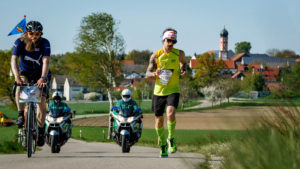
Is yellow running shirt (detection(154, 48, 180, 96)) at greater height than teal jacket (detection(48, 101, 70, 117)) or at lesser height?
greater

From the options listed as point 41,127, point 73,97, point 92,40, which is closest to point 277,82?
point 41,127

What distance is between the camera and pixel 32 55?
22.3 feet

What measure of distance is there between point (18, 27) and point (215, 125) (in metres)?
15.9

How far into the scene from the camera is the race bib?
7120mm

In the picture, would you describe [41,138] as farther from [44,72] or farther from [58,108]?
[58,108]

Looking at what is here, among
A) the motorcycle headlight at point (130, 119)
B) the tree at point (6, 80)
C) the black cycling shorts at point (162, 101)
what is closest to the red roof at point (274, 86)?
the black cycling shorts at point (162, 101)

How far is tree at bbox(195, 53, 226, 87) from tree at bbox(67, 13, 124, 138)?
47.5 meters

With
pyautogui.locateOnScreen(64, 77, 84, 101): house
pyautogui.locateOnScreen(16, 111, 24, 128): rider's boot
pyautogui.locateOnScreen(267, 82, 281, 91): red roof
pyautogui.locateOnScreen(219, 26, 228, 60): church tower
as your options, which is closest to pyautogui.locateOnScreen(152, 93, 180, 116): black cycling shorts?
pyautogui.locateOnScreen(16, 111, 24, 128): rider's boot

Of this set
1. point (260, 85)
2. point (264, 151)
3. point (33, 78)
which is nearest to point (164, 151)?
point (33, 78)

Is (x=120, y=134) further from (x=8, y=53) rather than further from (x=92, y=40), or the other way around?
(x=8, y=53)

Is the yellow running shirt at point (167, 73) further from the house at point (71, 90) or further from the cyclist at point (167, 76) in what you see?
the house at point (71, 90)

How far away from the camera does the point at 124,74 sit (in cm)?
4506

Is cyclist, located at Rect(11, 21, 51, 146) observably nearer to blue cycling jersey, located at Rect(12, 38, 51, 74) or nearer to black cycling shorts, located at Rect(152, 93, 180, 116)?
blue cycling jersey, located at Rect(12, 38, 51, 74)

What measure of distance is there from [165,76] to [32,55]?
7.22 ft
